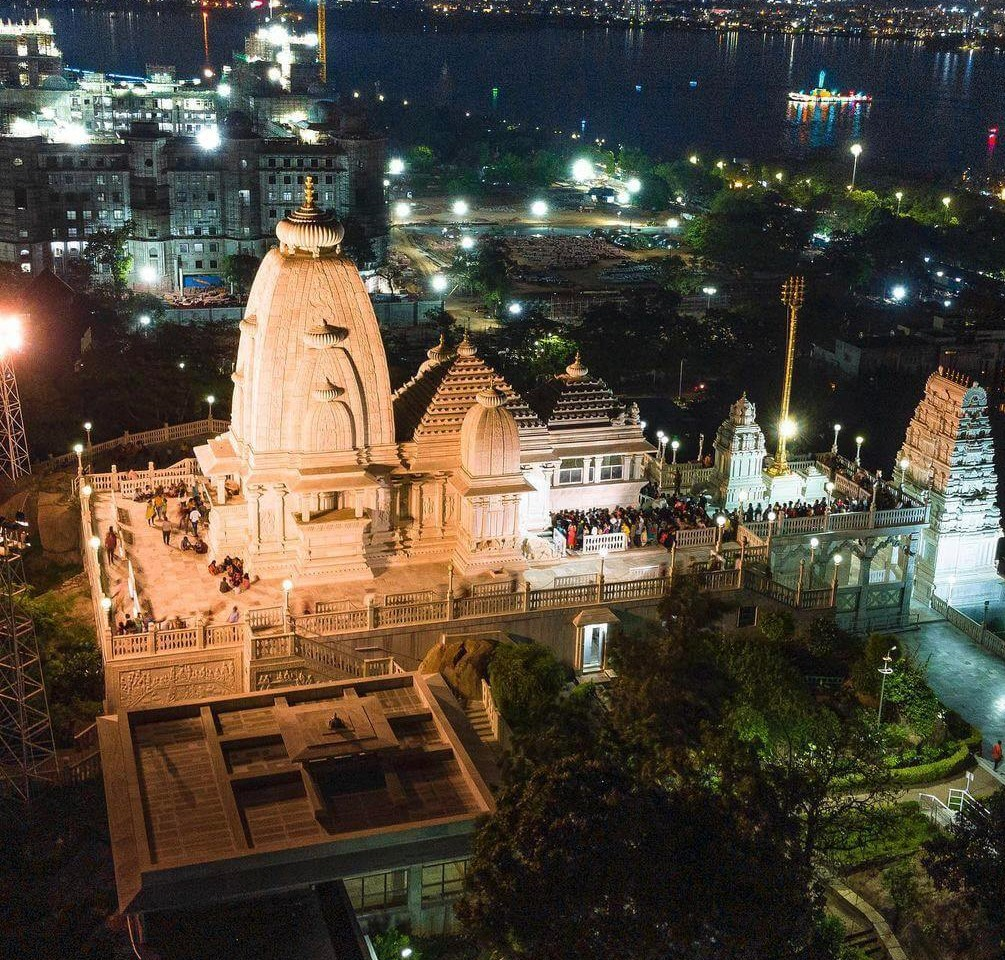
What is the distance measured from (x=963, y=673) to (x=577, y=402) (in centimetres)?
1209

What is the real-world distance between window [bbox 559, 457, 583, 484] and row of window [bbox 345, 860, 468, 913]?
1424 centimetres

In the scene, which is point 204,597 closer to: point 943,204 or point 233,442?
point 233,442

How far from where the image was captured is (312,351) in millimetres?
35844

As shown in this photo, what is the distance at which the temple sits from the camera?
35.9m

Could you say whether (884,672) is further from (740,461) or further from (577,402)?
(577,402)

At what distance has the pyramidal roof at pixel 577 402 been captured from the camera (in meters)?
39.1

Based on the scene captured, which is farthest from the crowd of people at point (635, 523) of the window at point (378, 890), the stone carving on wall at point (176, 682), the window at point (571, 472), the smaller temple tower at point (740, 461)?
the window at point (378, 890)

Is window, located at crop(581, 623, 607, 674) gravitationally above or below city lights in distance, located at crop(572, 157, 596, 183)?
above

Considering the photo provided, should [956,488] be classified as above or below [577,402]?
below

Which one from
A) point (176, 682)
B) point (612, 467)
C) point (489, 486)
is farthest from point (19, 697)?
point (612, 467)

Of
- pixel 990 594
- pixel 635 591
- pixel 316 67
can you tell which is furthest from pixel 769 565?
pixel 316 67

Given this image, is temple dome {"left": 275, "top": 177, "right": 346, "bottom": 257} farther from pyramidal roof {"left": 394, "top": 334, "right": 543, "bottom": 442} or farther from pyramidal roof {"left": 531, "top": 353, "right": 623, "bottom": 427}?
pyramidal roof {"left": 531, "top": 353, "right": 623, "bottom": 427}

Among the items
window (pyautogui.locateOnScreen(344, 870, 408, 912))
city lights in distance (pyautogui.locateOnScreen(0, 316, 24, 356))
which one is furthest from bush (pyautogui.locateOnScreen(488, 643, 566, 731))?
city lights in distance (pyautogui.locateOnScreen(0, 316, 24, 356))

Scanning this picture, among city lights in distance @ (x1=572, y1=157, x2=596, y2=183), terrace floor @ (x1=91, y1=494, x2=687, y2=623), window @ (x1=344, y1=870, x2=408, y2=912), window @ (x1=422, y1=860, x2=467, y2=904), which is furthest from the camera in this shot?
city lights in distance @ (x1=572, y1=157, x2=596, y2=183)
